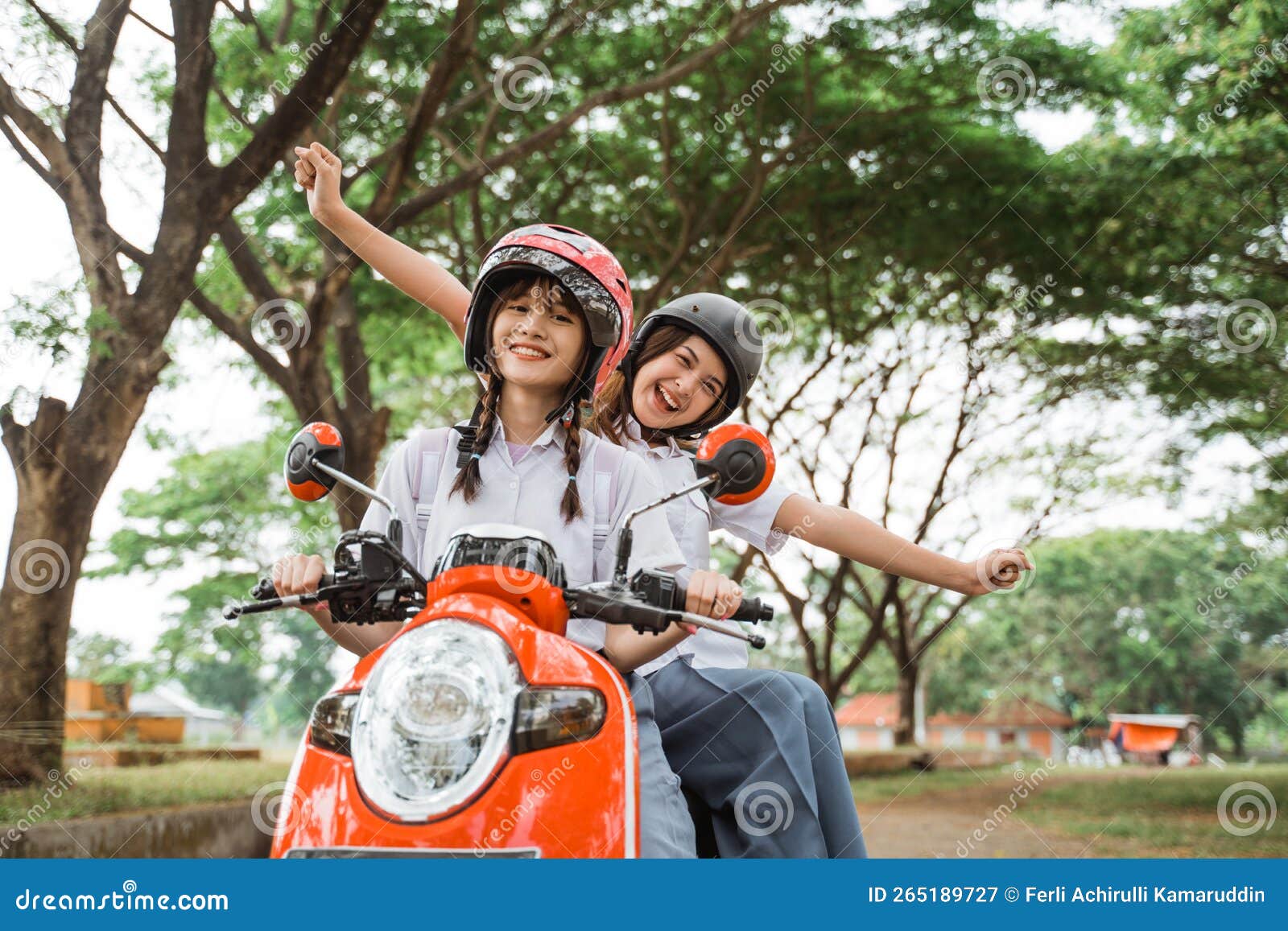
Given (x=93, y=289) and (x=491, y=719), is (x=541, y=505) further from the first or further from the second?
(x=93, y=289)

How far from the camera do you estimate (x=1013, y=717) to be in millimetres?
51156

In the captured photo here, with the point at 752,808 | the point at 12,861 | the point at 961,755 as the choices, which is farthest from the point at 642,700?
the point at 961,755

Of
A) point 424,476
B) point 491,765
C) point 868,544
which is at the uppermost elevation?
point 424,476

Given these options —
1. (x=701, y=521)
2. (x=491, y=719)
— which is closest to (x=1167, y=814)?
(x=701, y=521)

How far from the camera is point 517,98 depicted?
1097 centimetres

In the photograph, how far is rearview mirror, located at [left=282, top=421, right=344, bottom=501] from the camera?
79.8 inches

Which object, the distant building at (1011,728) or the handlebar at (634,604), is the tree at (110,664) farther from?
the distant building at (1011,728)

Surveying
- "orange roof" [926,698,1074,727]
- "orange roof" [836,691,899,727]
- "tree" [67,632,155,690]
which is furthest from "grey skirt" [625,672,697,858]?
"orange roof" [926,698,1074,727]

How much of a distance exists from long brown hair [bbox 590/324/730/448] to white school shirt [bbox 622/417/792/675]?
0.03 meters

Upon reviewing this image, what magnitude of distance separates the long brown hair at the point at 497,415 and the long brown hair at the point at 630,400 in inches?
31.6

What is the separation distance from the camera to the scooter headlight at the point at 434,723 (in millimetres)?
1562

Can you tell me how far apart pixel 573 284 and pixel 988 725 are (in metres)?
54.4

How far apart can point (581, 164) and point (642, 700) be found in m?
10.5

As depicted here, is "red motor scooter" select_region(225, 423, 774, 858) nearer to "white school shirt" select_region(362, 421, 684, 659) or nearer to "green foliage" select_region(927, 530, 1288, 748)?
"white school shirt" select_region(362, 421, 684, 659)
